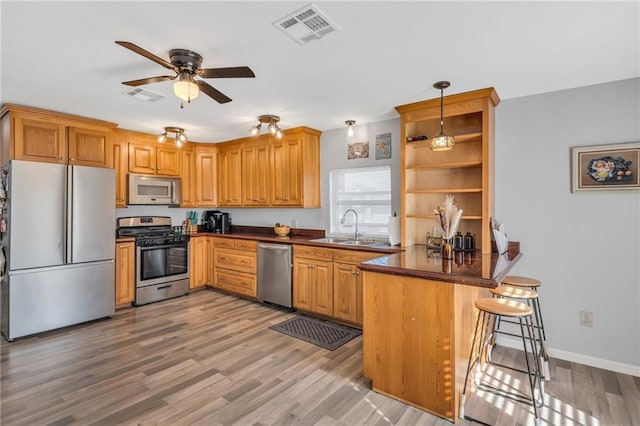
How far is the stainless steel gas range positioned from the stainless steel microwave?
0.36 metres

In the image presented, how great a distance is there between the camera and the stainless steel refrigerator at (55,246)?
3293mm

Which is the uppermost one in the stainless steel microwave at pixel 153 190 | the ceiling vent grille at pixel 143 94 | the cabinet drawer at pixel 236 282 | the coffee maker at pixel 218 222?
the ceiling vent grille at pixel 143 94

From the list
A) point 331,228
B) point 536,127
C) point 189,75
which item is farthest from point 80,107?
point 536,127

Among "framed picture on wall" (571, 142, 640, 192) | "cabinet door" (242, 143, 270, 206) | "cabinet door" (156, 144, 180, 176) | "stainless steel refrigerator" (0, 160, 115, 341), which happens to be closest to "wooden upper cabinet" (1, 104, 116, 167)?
"stainless steel refrigerator" (0, 160, 115, 341)

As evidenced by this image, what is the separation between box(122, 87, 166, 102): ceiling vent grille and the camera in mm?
2984

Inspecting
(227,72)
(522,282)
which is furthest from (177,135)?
(522,282)

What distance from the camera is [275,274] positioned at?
14.2 ft

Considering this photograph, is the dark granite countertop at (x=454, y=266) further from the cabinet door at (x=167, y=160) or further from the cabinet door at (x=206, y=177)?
the cabinet door at (x=167, y=160)

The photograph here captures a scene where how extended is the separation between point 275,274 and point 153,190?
2281mm

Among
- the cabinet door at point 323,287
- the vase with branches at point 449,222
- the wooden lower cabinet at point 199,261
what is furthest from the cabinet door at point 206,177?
the vase with branches at point 449,222

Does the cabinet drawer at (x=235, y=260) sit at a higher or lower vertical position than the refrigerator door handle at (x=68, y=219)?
lower

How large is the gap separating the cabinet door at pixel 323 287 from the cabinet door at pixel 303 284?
0.23 ft

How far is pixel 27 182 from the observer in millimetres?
3344

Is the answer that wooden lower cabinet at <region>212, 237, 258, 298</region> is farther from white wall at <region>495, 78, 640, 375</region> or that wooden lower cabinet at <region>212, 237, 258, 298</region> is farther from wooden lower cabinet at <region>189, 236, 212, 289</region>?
white wall at <region>495, 78, 640, 375</region>
